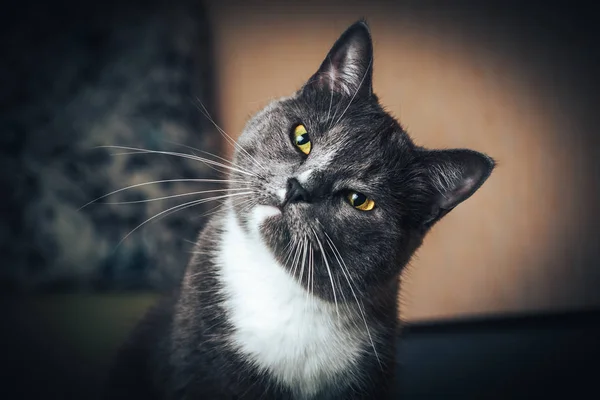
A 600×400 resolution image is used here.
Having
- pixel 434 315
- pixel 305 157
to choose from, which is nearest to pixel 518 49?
pixel 434 315

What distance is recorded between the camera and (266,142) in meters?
1.00

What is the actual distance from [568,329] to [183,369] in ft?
5.17

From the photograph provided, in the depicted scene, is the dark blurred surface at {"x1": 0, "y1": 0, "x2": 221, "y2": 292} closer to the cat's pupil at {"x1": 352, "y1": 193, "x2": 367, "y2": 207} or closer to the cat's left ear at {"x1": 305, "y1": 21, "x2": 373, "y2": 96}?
the cat's left ear at {"x1": 305, "y1": 21, "x2": 373, "y2": 96}

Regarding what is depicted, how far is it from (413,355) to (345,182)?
1.02m

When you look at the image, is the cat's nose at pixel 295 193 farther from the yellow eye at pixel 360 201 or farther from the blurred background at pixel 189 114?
the blurred background at pixel 189 114

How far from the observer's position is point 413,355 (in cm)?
169

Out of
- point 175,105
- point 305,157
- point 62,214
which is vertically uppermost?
point 175,105

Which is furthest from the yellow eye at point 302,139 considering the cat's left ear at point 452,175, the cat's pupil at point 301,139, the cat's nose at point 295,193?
the cat's left ear at point 452,175

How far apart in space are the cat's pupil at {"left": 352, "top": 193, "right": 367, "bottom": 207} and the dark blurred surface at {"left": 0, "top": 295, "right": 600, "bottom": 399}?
56 cm

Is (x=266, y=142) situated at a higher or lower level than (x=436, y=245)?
higher

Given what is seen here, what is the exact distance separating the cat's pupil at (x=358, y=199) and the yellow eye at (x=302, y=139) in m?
0.14

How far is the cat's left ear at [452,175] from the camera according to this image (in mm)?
920

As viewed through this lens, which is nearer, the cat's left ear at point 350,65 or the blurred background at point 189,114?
the cat's left ear at point 350,65

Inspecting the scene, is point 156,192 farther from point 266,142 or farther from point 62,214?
point 266,142
